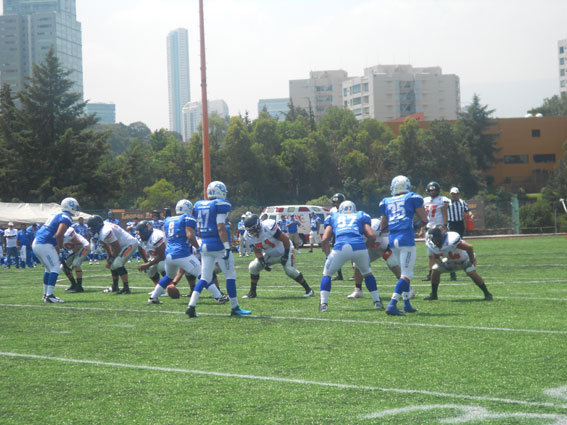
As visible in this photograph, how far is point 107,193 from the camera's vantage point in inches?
2160

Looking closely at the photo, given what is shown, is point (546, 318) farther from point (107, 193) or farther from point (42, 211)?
point (107, 193)

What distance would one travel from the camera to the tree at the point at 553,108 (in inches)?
4663

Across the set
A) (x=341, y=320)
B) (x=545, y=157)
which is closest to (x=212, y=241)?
(x=341, y=320)

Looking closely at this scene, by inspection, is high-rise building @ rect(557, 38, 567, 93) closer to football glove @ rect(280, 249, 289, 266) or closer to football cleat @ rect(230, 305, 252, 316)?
football glove @ rect(280, 249, 289, 266)

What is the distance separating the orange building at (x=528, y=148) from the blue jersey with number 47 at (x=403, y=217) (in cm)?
7641

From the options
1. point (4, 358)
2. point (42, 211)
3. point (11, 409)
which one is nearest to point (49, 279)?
point (4, 358)

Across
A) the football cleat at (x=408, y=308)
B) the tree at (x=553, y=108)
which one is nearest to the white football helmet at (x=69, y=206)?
the football cleat at (x=408, y=308)

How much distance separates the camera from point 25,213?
122ft

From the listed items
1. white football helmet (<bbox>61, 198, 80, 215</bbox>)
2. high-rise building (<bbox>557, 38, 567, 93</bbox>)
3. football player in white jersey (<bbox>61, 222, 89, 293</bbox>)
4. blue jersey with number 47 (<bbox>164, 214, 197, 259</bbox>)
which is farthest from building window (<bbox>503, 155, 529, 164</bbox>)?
high-rise building (<bbox>557, 38, 567, 93</bbox>)

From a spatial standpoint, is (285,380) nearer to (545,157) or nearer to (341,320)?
(341,320)

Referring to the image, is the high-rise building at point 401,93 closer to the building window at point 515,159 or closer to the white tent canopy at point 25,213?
the building window at point 515,159

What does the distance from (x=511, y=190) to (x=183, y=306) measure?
255 ft

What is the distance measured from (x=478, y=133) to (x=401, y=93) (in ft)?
206

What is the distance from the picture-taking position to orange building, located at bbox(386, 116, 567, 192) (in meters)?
85.9
